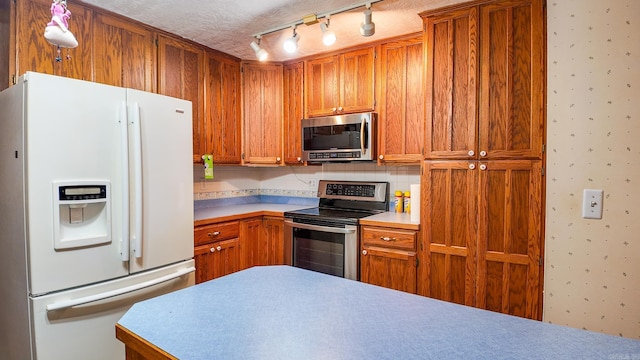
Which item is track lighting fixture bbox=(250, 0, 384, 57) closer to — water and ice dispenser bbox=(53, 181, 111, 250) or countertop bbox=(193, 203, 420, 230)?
countertop bbox=(193, 203, 420, 230)

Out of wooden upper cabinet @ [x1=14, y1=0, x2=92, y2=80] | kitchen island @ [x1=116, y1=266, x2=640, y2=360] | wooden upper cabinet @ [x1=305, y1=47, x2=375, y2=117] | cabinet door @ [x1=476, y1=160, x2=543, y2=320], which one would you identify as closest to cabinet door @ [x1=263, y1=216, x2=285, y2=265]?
wooden upper cabinet @ [x1=305, y1=47, x2=375, y2=117]

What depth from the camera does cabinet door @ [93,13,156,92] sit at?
2.23 m

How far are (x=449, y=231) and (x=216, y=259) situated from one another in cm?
179

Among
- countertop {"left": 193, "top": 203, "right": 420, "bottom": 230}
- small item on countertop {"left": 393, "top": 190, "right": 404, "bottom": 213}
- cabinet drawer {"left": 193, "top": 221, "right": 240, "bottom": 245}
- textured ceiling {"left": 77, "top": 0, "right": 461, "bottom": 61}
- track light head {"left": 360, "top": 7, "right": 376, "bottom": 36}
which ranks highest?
textured ceiling {"left": 77, "top": 0, "right": 461, "bottom": 61}

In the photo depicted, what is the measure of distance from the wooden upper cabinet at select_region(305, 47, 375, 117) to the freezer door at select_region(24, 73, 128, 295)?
1.70 m

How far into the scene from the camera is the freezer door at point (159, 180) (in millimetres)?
1894

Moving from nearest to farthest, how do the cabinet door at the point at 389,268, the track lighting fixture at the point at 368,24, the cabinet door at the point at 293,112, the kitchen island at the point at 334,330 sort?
the kitchen island at the point at 334,330 → the track lighting fixture at the point at 368,24 → the cabinet door at the point at 389,268 → the cabinet door at the point at 293,112

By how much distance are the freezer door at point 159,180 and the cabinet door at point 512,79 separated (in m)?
1.93

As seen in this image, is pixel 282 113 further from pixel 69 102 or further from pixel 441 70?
pixel 69 102

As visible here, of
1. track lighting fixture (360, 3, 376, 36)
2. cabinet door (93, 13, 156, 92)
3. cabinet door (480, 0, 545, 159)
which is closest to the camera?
cabinet door (480, 0, 545, 159)

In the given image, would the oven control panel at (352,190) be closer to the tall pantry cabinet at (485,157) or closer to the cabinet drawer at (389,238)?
the cabinet drawer at (389,238)

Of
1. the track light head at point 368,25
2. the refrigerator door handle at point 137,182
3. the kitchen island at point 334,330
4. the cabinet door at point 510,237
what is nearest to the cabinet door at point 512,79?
the cabinet door at point 510,237

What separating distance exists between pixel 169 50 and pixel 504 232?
2764mm

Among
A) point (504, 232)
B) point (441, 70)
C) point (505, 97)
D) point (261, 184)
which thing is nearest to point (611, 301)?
point (504, 232)
